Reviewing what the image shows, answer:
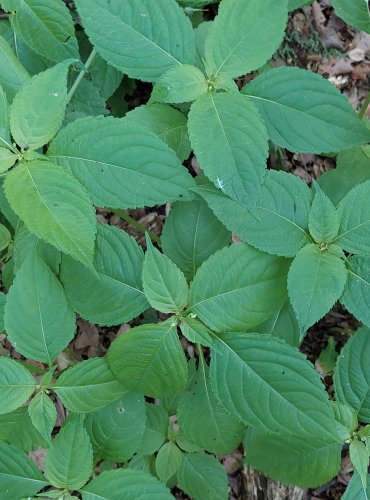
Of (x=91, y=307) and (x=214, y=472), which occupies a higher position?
(x=91, y=307)

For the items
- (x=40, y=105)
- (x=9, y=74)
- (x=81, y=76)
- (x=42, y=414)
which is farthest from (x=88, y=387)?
(x=81, y=76)

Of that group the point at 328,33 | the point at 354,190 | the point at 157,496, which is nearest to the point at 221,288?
the point at 354,190

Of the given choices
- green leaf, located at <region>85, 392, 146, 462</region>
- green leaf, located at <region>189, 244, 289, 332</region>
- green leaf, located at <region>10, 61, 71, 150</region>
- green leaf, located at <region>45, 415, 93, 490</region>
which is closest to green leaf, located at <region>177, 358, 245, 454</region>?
green leaf, located at <region>85, 392, 146, 462</region>

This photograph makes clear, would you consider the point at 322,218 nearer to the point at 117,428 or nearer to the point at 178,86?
the point at 178,86

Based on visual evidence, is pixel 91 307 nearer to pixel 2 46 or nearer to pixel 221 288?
pixel 221 288

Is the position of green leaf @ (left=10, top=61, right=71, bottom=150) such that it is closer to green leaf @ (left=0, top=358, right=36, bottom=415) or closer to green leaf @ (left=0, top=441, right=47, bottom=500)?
green leaf @ (left=0, top=358, right=36, bottom=415)

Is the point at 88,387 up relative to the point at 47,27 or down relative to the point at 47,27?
down

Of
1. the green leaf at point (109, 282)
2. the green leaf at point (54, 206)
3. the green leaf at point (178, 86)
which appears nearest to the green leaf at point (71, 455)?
the green leaf at point (109, 282)

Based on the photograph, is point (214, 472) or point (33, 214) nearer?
point (33, 214)
